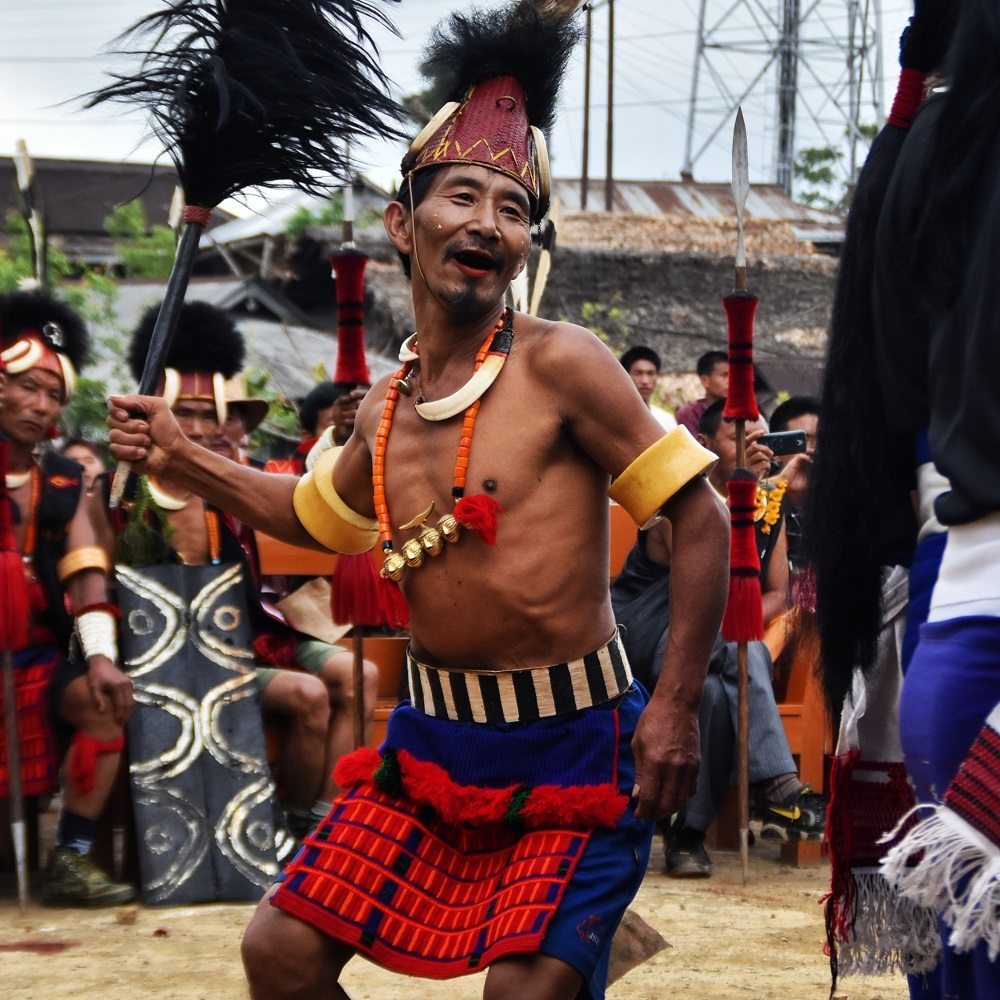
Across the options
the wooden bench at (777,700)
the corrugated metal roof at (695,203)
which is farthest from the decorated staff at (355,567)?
the corrugated metal roof at (695,203)

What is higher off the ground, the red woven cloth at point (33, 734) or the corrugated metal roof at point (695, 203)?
the corrugated metal roof at point (695, 203)

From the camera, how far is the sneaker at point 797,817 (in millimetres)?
6590

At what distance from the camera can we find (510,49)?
3.58m

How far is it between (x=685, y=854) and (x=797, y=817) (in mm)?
563

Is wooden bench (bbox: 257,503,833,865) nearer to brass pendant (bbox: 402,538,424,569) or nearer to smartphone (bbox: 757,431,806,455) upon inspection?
smartphone (bbox: 757,431,806,455)

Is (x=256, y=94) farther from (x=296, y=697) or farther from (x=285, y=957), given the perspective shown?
(x=296, y=697)

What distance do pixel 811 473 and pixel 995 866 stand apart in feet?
2.95

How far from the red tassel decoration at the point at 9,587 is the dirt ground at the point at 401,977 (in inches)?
42.0

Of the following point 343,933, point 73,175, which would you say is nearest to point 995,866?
point 343,933

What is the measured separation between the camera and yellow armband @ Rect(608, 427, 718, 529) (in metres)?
3.12

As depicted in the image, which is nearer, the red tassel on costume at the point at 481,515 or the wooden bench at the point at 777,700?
the red tassel on costume at the point at 481,515

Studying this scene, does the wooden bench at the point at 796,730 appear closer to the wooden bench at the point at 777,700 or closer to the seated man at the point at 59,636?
the wooden bench at the point at 777,700

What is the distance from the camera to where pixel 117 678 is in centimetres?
597

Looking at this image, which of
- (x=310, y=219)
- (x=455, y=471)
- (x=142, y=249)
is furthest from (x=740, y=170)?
(x=142, y=249)
